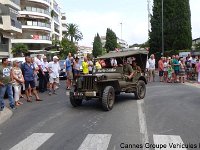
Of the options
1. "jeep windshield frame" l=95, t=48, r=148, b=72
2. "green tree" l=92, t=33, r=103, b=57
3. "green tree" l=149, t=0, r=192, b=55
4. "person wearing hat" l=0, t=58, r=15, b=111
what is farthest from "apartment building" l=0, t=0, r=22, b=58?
"green tree" l=92, t=33, r=103, b=57

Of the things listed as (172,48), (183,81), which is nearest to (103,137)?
(183,81)

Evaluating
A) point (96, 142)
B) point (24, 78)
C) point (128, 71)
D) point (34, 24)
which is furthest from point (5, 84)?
point (34, 24)

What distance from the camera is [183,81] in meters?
22.2

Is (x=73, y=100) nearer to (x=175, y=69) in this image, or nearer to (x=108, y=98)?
(x=108, y=98)

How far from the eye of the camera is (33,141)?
7406mm

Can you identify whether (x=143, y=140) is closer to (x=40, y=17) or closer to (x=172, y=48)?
(x=172, y=48)

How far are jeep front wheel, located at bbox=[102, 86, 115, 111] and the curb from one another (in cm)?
299

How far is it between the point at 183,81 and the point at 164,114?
12632 mm

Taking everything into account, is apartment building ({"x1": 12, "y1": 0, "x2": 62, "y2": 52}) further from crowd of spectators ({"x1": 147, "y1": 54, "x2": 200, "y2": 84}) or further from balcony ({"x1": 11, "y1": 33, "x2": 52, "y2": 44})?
crowd of spectators ({"x1": 147, "y1": 54, "x2": 200, "y2": 84})

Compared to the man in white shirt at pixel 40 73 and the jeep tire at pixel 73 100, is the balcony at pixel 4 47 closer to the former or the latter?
the man in white shirt at pixel 40 73

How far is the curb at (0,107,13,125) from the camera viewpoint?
33.0 ft

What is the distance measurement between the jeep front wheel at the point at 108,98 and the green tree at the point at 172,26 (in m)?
39.9

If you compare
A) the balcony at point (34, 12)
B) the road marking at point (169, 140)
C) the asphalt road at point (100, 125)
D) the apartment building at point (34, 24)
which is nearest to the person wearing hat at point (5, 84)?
the asphalt road at point (100, 125)

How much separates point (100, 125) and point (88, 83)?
280 cm
